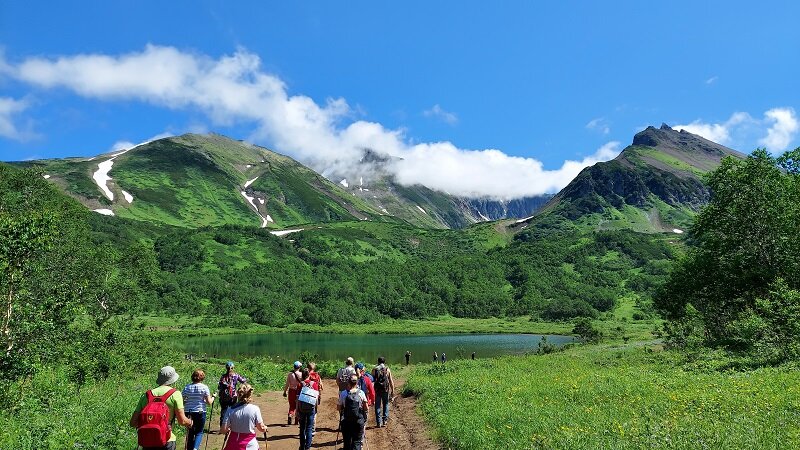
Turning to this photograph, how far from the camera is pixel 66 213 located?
6075 cm

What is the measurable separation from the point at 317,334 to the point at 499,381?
511 ft

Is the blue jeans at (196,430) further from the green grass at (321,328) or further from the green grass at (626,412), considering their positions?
the green grass at (321,328)

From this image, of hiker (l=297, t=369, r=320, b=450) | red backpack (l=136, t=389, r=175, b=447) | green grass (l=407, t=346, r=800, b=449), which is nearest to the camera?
red backpack (l=136, t=389, r=175, b=447)

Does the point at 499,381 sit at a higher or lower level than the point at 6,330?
lower

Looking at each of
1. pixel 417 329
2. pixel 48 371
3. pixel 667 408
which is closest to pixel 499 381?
pixel 667 408

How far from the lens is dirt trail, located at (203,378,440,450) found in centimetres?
1773

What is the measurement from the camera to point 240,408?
427 inches

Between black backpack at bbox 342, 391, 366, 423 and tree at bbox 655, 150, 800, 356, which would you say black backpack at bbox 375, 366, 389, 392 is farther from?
tree at bbox 655, 150, 800, 356

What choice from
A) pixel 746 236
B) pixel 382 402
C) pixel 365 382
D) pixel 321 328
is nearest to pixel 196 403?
pixel 365 382

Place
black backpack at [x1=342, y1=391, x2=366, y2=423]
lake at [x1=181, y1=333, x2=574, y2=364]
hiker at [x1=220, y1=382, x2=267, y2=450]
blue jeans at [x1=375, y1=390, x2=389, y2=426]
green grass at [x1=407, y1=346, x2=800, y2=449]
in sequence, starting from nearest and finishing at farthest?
hiker at [x1=220, y1=382, x2=267, y2=450], green grass at [x1=407, y1=346, x2=800, y2=449], black backpack at [x1=342, y1=391, x2=366, y2=423], blue jeans at [x1=375, y1=390, x2=389, y2=426], lake at [x1=181, y1=333, x2=574, y2=364]

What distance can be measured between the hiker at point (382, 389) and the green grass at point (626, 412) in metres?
1.96

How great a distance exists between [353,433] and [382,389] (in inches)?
267

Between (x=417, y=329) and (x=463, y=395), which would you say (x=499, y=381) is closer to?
(x=463, y=395)

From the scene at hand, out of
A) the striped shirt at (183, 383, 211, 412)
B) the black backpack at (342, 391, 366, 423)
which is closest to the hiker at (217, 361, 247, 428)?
the striped shirt at (183, 383, 211, 412)
